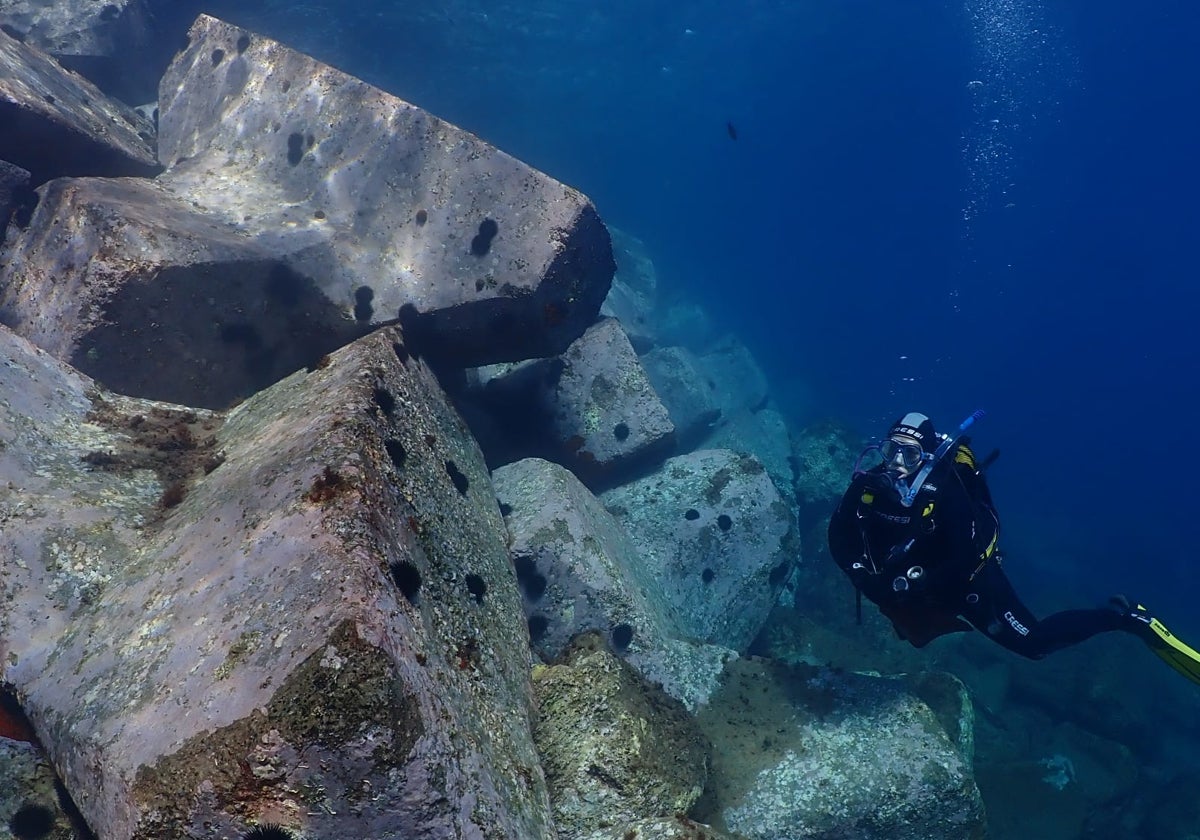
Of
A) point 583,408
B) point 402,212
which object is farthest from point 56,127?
point 583,408

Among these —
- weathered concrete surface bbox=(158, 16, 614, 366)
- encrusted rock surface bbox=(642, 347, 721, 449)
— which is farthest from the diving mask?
encrusted rock surface bbox=(642, 347, 721, 449)

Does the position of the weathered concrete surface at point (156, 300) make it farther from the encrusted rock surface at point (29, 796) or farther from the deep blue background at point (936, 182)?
the deep blue background at point (936, 182)

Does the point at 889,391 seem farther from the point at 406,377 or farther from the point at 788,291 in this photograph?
the point at 406,377

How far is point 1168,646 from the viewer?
243 inches

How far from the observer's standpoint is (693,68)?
64.4 metres

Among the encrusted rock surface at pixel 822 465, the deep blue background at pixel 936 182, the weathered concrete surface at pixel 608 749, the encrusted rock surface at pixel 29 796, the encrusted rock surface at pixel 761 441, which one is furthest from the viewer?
the deep blue background at pixel 936 182

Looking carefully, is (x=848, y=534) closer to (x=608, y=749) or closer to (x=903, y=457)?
(x=903, y=457)

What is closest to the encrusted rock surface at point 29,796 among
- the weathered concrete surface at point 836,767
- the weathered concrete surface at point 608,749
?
the weathered concrete surface at point 608,749

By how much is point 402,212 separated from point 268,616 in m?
4.82

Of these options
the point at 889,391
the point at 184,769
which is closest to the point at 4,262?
the point at 184,769

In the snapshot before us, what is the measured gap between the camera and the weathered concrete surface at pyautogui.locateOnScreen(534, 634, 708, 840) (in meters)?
3.61

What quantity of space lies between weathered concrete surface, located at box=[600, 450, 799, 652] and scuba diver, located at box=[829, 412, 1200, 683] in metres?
2.57

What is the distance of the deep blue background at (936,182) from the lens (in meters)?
34.5

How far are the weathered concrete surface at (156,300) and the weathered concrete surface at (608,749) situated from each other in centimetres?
344
